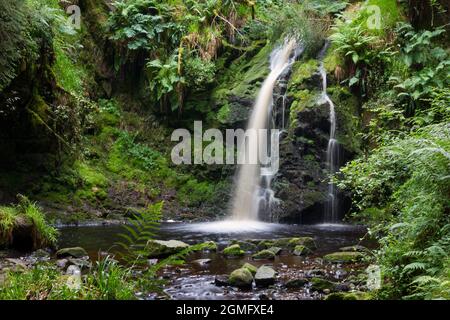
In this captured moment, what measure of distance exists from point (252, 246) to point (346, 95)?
6.13 m

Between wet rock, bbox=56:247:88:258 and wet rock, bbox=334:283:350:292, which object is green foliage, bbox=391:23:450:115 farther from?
wet rock, bbox=56:247:88:258

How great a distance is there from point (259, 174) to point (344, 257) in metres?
5.85

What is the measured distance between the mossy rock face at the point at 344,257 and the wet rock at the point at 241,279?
6.15ft

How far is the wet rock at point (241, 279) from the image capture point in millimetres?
5594

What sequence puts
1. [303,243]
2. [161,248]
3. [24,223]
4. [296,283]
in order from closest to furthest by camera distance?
[296,283]
[161,248]
[24,223]
[303,243]

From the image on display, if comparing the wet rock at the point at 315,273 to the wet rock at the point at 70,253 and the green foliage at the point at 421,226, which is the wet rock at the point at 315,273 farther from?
the wet rock at the point at 70,253

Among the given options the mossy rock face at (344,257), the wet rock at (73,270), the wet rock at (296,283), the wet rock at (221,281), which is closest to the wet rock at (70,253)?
the wet rock at (73,270)

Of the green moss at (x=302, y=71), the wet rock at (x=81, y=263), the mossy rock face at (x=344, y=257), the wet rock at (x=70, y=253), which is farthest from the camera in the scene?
the green moss at (x=302, y=71)

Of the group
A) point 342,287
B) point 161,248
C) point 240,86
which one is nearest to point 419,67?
point 240,86

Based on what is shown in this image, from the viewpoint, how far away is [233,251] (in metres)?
7.55

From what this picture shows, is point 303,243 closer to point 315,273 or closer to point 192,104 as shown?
point 315,273

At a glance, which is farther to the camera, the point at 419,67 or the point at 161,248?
the point at 419,67

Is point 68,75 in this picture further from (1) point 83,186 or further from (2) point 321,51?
(2) point 321,51

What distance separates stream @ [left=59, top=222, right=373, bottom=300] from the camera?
5391 mm
